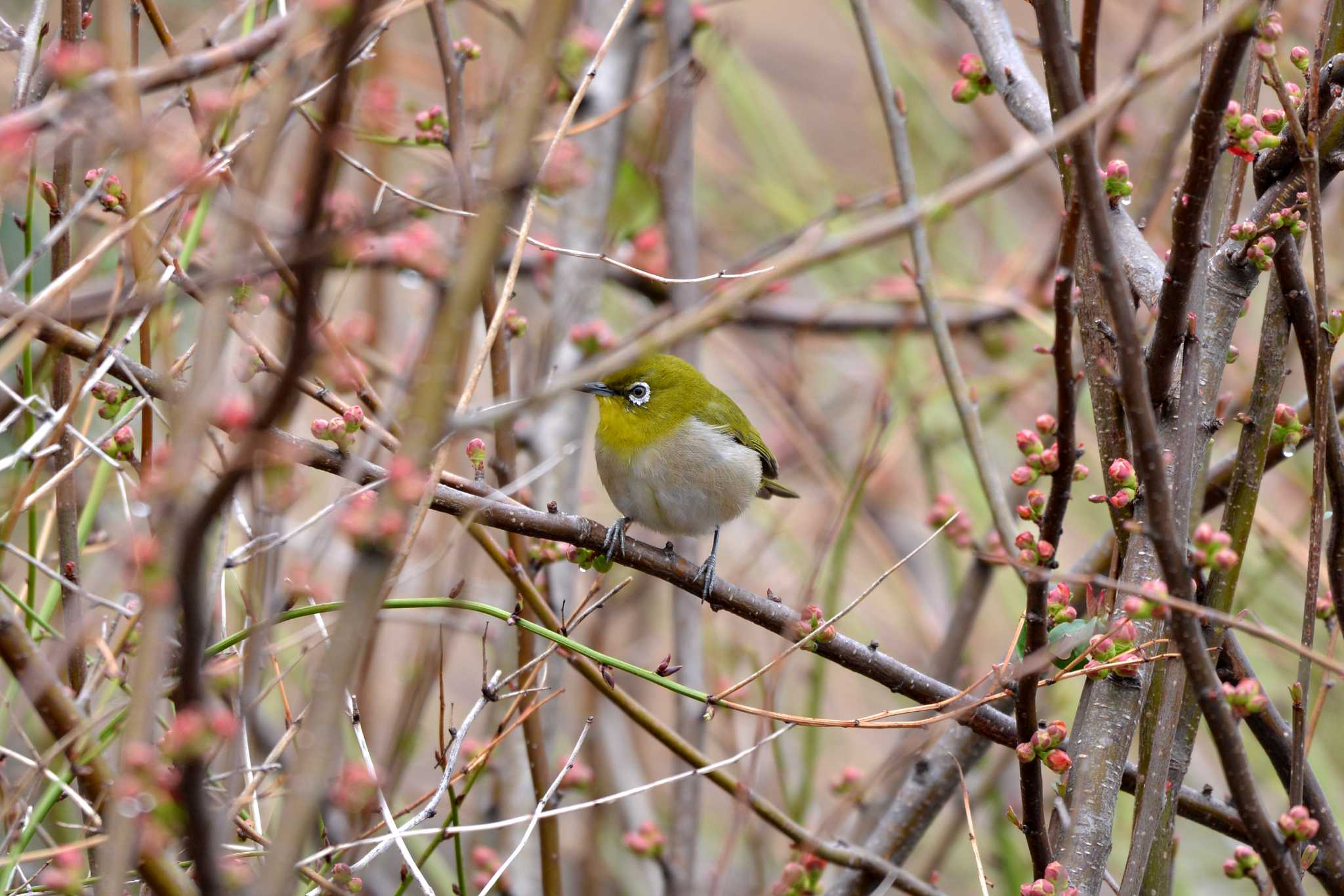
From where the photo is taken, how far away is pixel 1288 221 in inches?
92.7

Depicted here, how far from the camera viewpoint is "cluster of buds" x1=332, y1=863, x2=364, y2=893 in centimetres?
235

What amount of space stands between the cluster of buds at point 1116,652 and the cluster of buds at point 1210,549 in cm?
24

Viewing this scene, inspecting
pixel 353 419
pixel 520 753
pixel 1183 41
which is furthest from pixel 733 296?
pixel 520 753

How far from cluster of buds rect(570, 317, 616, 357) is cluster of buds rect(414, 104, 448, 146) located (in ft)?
3.55

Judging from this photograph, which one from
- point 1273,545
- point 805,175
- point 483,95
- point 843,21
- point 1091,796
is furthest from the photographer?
point 843,21

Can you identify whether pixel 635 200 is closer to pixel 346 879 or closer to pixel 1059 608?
pixel 1059 608

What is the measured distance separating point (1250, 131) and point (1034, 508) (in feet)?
2.85

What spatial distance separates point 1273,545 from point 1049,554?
264 cm

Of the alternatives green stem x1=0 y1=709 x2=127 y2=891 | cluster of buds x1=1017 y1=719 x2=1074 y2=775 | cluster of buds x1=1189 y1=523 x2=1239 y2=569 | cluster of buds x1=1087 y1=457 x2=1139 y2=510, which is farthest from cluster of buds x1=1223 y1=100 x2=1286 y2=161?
green stem x1=0 y1=709 x2=127 y2=891

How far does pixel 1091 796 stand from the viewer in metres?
2.41

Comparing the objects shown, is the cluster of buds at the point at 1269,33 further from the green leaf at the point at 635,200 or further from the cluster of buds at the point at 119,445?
the green leaf at the point at 635,200

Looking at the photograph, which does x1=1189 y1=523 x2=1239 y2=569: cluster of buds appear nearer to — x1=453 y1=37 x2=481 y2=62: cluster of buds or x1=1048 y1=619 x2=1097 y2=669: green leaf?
x1=1048 y1=619 x2=1097 y2=669: green leaf

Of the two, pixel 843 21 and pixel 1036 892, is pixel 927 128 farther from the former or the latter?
pixel 1036 892

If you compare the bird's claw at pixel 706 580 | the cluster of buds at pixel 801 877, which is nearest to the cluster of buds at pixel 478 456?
the bird's claw at pixel 706 580
